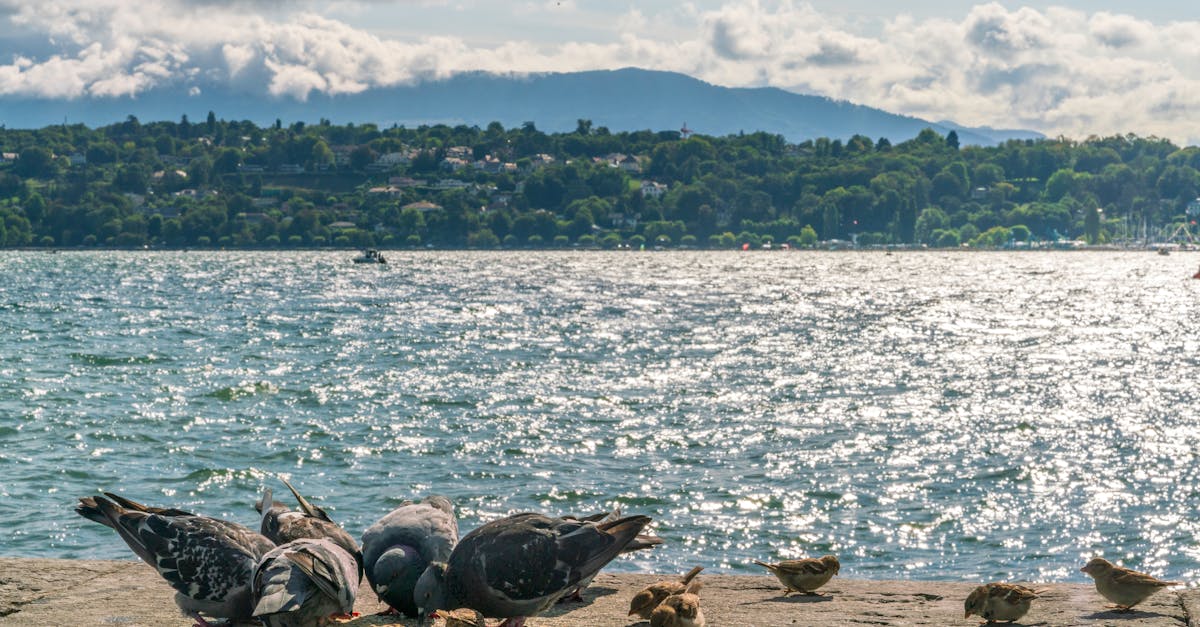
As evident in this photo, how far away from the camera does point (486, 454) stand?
2934 cm

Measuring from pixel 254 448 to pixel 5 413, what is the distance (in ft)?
30.7

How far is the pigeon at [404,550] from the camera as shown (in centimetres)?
844

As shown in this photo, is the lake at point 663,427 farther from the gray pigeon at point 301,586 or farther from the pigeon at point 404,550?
the gray pigeon at point 301,586

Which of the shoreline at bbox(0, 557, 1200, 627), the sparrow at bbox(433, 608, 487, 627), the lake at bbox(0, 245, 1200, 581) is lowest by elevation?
the lake at bbox(0, 245, 1200, 581)

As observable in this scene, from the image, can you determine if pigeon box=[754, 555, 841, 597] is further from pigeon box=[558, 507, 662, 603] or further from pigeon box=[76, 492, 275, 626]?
pigeon box=[76, 492, 275, 626]

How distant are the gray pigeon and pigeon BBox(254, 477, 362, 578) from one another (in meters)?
0.58

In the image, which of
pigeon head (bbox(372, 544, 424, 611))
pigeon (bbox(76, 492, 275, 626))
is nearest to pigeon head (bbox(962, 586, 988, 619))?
pigeon head (bbox(372, 544, 424, 611))

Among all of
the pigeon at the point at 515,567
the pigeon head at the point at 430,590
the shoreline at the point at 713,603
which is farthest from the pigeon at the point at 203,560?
the pigeon at the point at 515,567

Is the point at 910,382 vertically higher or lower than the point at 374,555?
lower

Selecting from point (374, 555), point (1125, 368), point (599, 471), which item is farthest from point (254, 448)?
point (1125, 368)

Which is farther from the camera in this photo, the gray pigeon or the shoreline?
the shoreline

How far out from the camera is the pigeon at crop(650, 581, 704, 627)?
8.20 metres

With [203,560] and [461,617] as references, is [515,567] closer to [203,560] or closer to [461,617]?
[461,617]

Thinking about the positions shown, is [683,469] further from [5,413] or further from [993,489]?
[5,413]
